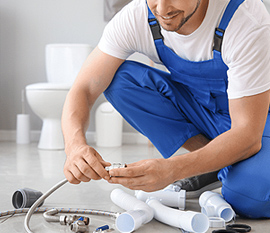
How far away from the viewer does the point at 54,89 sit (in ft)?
9.83

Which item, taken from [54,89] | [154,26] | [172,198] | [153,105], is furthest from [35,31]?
[172,198]

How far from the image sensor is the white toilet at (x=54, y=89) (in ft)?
9.89

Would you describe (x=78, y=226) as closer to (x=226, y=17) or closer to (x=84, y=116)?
(x=84, y=116)

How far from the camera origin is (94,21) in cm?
348

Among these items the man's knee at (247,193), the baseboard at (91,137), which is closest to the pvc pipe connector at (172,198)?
the man's knee at (247,193)

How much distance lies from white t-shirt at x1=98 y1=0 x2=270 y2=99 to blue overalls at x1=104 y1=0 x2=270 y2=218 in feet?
0.14

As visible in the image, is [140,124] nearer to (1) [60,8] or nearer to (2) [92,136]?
(2) [92,136]

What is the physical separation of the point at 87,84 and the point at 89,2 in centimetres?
225

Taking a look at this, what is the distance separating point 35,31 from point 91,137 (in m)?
1.01

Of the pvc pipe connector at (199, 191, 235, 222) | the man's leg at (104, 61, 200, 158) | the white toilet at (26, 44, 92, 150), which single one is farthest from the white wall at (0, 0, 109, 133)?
the pvc pipe connector at (199, 191, 235, 222)

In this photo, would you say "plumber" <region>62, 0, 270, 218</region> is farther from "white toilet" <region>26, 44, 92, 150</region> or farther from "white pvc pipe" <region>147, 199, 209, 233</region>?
"white toilet" <region>26, 44, 92, 150</region>

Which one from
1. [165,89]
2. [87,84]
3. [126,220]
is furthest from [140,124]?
[126,220]

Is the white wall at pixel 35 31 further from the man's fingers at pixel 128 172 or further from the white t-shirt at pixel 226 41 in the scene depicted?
the man's fingers at pixel 128 172

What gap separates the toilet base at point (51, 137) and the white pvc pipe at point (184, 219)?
6.20 feet
